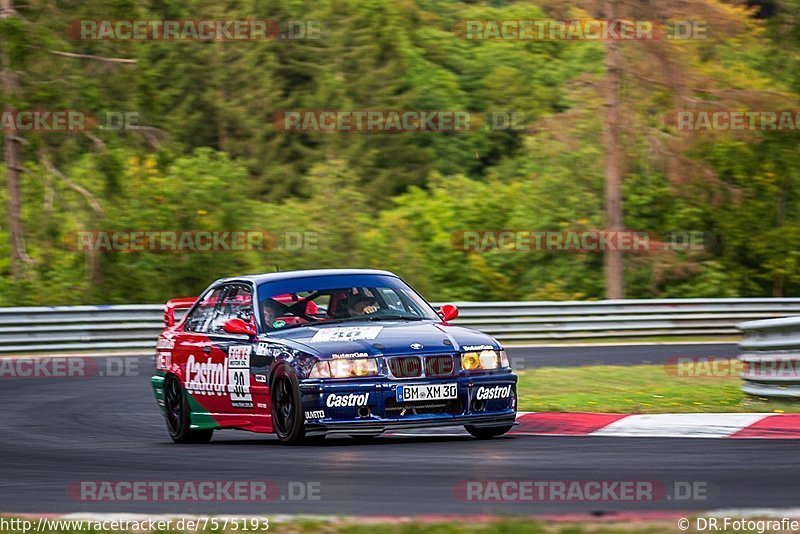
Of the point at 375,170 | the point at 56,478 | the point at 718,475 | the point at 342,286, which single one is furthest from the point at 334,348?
the point at 375,170

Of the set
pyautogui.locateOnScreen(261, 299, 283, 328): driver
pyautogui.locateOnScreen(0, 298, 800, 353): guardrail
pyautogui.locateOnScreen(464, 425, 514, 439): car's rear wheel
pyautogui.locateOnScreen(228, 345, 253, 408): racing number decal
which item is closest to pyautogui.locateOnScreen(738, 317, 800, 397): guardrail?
pyautogui.locateOnScreen(464, 425, 514, 439): car's rear wheel

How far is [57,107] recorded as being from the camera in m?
29.8

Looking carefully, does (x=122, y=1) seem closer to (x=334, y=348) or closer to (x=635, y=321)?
(x=635, y=321)

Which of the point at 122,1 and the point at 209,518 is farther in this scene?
the point at 122,1

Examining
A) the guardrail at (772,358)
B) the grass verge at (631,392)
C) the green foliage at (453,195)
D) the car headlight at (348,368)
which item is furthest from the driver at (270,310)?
the green foliage at (453,195)

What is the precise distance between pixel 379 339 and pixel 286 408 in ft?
2.91

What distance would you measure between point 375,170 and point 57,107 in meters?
25.3

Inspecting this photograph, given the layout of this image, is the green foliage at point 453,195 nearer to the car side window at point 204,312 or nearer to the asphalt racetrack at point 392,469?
the car side window at point 204,312

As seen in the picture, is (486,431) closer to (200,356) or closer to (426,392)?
(426,392)

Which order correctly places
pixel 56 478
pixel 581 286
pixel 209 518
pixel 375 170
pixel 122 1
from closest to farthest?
pixel 209 518, pixel 56 478, pixel 122 1, pixel 581 286, pixel 375 170

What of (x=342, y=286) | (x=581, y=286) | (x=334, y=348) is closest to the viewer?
(x=334, y=348)

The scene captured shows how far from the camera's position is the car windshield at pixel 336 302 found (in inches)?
445

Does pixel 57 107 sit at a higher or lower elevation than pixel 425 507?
higher

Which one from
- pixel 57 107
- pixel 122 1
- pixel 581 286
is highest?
pixel 122 1
